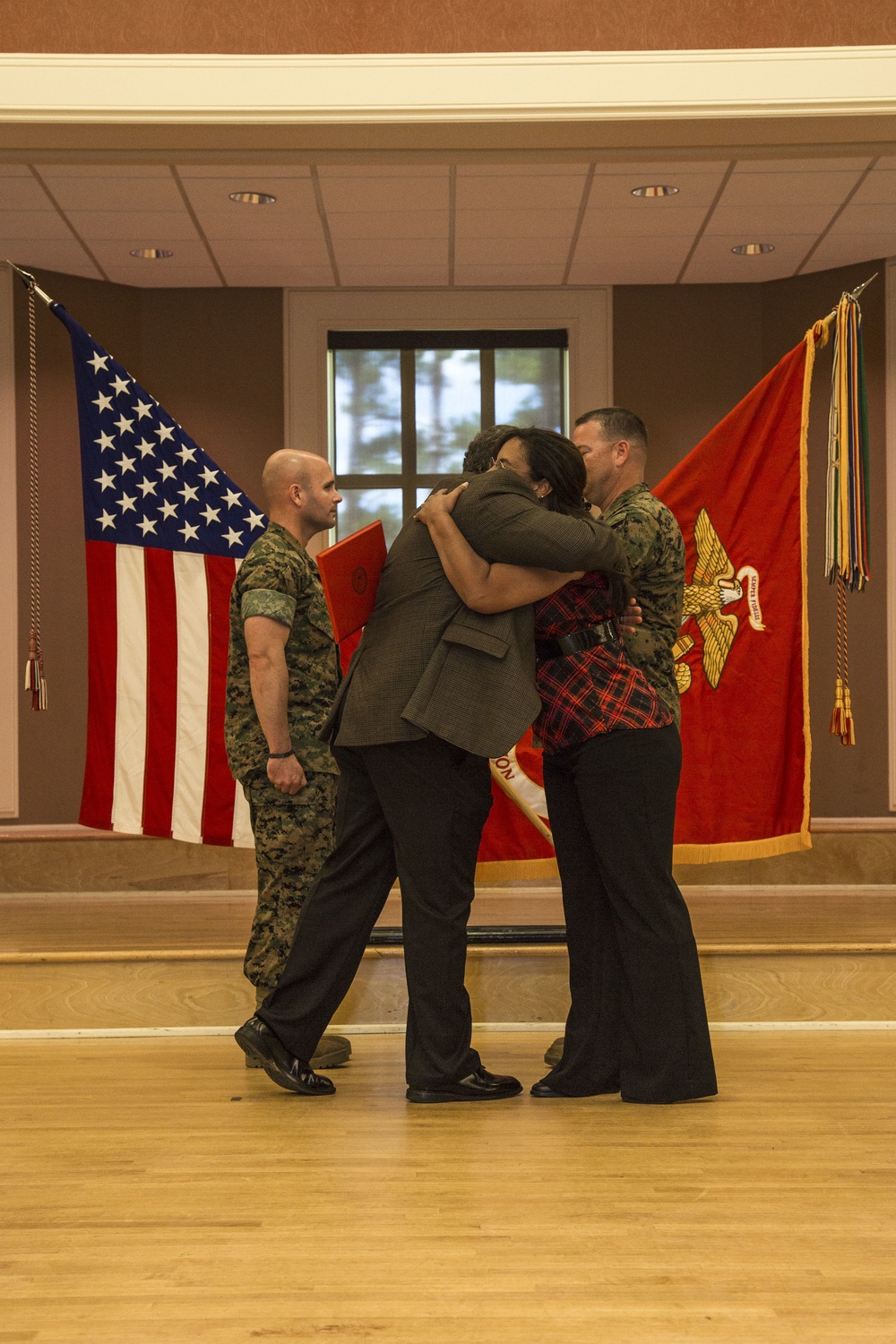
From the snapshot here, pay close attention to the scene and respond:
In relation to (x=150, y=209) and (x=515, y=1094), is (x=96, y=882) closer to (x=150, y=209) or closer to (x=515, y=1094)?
(x=150, y=209)

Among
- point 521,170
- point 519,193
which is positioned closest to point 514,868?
point 521,170

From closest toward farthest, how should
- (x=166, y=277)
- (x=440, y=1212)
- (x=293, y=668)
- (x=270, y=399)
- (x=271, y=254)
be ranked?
1. (x=440, y=1212)
2. (x=293, y=668)
3. (x=271, y=254)
4. (x=166, y=277)
5. (x=270, y=399)

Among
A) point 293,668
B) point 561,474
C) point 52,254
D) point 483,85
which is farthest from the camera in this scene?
point 52,254

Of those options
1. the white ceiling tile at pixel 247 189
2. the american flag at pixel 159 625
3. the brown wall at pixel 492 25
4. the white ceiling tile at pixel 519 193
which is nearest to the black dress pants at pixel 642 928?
the american flag at pixel 159 625

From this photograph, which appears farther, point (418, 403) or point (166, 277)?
point (418, 403)

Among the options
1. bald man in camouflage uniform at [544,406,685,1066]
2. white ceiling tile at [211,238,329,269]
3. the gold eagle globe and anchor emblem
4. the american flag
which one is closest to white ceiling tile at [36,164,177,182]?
white ceiling tile at [211,238,329,269]

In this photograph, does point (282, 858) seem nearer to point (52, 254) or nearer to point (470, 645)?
point (470, 645)

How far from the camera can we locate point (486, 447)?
274 cm

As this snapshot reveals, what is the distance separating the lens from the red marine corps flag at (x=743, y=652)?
3.59m

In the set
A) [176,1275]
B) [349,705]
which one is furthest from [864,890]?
[176,1275]

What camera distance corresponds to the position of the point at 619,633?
2.62 meters

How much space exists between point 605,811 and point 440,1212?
86 centimetres

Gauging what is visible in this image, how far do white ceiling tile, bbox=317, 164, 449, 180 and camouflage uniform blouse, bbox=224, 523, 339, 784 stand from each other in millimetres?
2602

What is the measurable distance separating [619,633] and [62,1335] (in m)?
1.62
